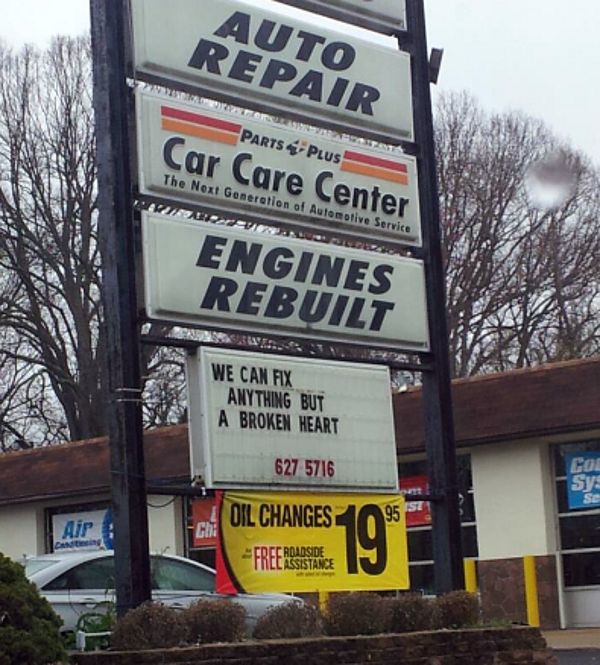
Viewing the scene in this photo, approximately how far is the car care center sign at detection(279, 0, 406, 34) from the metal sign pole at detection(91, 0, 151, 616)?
216 centimetres

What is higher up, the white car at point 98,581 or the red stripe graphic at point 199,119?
the red stripe graphic at point 199,119

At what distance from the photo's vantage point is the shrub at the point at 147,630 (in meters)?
8.73

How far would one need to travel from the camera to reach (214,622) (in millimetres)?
9070

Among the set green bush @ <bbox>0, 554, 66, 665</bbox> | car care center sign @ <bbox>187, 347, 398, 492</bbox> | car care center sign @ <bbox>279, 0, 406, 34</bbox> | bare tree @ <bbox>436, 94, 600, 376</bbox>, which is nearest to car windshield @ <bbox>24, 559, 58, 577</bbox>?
car care center sign @ <bbox>187, 347, 398, 492</bbox>

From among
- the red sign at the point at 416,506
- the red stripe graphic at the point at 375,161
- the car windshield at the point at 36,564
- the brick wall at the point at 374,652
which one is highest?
the red stripe graphic at the point at 375,161

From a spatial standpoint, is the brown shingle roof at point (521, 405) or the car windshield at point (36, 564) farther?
the brown shingle roof at point (521, 405)

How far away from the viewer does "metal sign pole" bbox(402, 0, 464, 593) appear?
11.7m

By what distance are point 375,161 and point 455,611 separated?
379 centimetres

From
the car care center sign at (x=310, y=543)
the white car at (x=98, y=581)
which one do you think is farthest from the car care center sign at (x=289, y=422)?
the white car at (x=98, y=581)

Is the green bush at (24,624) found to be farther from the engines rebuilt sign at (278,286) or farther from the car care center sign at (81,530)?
the car care center sign at (81,530)

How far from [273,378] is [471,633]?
2.41 metres

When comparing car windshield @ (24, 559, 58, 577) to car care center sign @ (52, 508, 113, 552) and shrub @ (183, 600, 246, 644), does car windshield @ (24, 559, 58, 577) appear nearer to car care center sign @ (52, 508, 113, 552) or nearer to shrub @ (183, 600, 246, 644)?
shrub @ (183, 600, 246, 644)

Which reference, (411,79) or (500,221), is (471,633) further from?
(500,221)

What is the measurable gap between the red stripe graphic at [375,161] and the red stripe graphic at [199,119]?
4.02 ft
